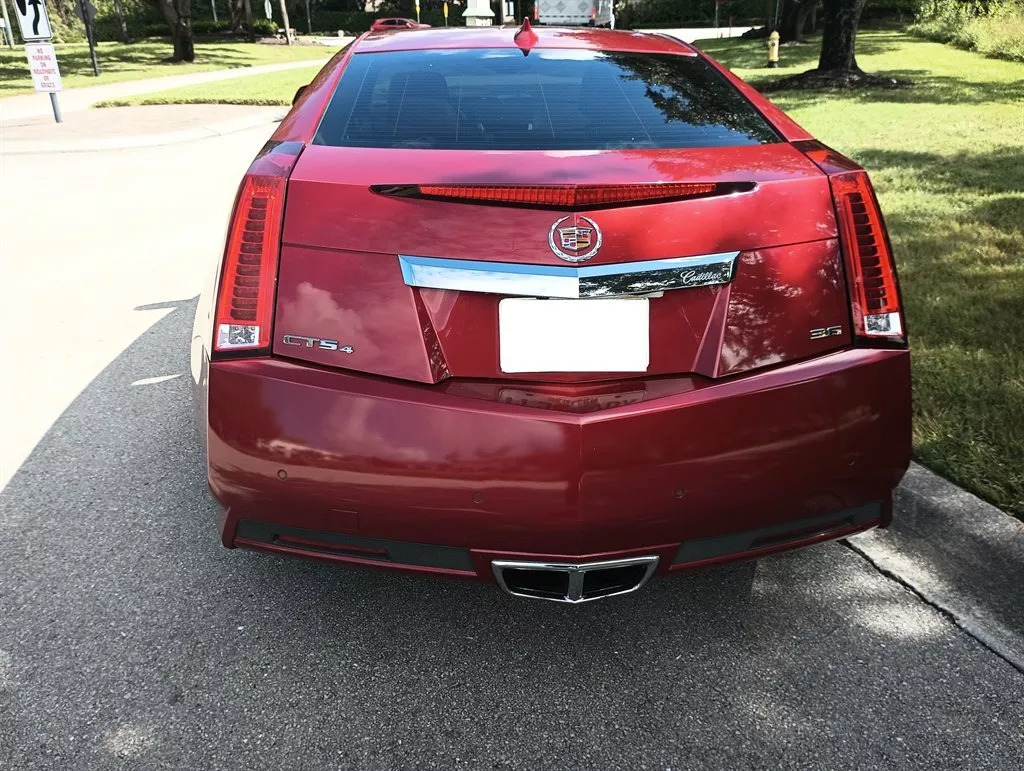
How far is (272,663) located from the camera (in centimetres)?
237

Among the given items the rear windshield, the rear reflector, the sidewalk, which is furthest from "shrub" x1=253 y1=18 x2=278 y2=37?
the rear reflector

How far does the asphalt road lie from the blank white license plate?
0.91 meters

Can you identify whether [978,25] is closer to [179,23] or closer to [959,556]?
[179,23]

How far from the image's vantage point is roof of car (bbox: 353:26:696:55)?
10.1 feet

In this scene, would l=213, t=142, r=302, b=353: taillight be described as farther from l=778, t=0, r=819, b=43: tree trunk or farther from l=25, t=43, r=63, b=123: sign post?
l=778, t=0, r=819, b=43: tree trunk

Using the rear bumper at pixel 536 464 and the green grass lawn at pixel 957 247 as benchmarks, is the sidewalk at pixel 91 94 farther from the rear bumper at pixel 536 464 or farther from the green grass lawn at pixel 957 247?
the rear bumper at pixel 536 464

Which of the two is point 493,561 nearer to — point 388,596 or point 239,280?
point 388,596

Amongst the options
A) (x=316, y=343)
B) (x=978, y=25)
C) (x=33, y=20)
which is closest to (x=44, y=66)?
(x=33, y=20)

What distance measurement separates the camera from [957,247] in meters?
5.86

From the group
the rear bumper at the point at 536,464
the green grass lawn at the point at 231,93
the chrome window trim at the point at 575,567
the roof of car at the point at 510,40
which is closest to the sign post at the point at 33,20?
the green grass lawn at the point at 231,93

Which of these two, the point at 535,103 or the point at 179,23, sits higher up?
the point at 179,23

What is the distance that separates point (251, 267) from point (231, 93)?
1921 centimetres

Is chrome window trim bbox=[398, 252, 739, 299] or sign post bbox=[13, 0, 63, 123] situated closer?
chrome window trim bbox=[398, 252, 739, 299]

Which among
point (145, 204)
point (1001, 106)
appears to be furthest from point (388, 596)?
point (1001, 106)
